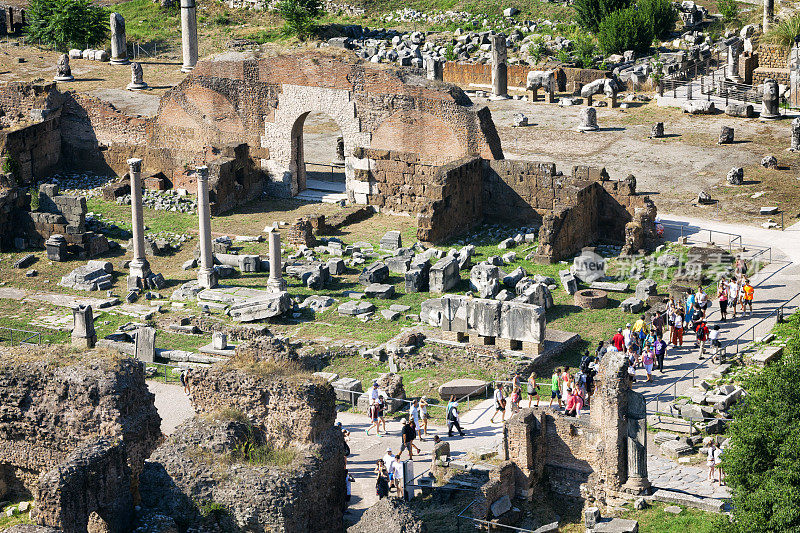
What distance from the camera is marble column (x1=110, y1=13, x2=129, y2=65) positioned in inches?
2507

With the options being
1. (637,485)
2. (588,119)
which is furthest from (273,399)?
(588,119)

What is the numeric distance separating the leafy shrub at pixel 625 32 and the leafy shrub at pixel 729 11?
496cm

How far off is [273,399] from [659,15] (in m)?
42.0

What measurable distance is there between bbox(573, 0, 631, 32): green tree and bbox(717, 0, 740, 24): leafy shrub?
14.6ft


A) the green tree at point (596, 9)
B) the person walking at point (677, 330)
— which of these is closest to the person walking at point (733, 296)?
the person walking at point (677, 330)

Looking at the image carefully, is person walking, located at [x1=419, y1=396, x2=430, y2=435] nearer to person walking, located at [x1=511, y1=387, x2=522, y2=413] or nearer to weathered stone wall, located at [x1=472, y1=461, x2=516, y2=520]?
person walking, located at [x1=511, y1=387, x2=522, y2=413]

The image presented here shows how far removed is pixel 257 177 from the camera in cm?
4812

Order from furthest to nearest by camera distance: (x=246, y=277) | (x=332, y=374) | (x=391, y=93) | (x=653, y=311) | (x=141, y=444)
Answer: (x=391, y=93)
(x=246, y=277)
(x=653, y=311)
(x=332, y=374)
(x=141, y=444)

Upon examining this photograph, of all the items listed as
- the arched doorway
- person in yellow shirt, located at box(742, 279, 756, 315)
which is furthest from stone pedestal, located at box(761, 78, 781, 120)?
person in yellow shirt, located at box(742, 279, 756, 315)

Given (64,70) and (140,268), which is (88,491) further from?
(64,70)

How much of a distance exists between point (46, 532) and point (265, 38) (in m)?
47.7

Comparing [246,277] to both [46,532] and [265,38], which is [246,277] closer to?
[46,532]

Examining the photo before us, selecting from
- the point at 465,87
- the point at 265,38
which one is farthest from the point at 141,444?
the point at 265,38

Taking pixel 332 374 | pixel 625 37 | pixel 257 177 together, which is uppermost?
pixel 625 37
